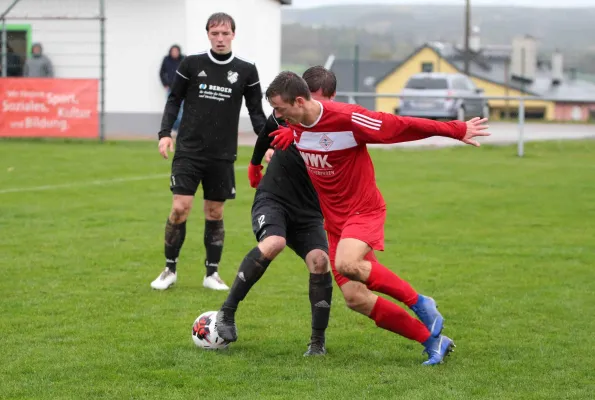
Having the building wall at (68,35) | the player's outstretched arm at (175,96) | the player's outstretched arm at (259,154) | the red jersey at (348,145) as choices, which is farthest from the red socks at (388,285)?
the building wall at (68,35)

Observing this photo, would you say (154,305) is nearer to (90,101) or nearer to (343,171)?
(343,171)

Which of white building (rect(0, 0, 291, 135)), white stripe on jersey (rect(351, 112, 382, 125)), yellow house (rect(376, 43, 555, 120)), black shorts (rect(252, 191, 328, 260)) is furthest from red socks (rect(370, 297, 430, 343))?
yellow house (rect(376, 43, 555, 120))

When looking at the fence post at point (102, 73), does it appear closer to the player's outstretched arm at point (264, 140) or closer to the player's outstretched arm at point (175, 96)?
the player's outstretched arm at point (175, 96)

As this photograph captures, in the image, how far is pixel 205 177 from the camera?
338 inches

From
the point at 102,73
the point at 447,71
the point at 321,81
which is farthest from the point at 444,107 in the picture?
the point at 447,71

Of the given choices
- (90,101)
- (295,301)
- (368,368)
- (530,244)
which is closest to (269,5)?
(90,101)

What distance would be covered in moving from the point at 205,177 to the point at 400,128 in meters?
2.91

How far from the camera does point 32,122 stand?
2286 centimetres

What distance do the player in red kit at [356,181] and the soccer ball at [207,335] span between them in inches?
32.7

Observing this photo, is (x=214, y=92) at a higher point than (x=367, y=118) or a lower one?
higher

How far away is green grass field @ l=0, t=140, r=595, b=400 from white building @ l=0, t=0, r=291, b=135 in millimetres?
10315

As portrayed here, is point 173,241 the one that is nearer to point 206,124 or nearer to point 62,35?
point 206,124

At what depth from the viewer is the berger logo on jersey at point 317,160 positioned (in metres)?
6.17

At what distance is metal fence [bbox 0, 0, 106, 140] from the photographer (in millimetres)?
26156
